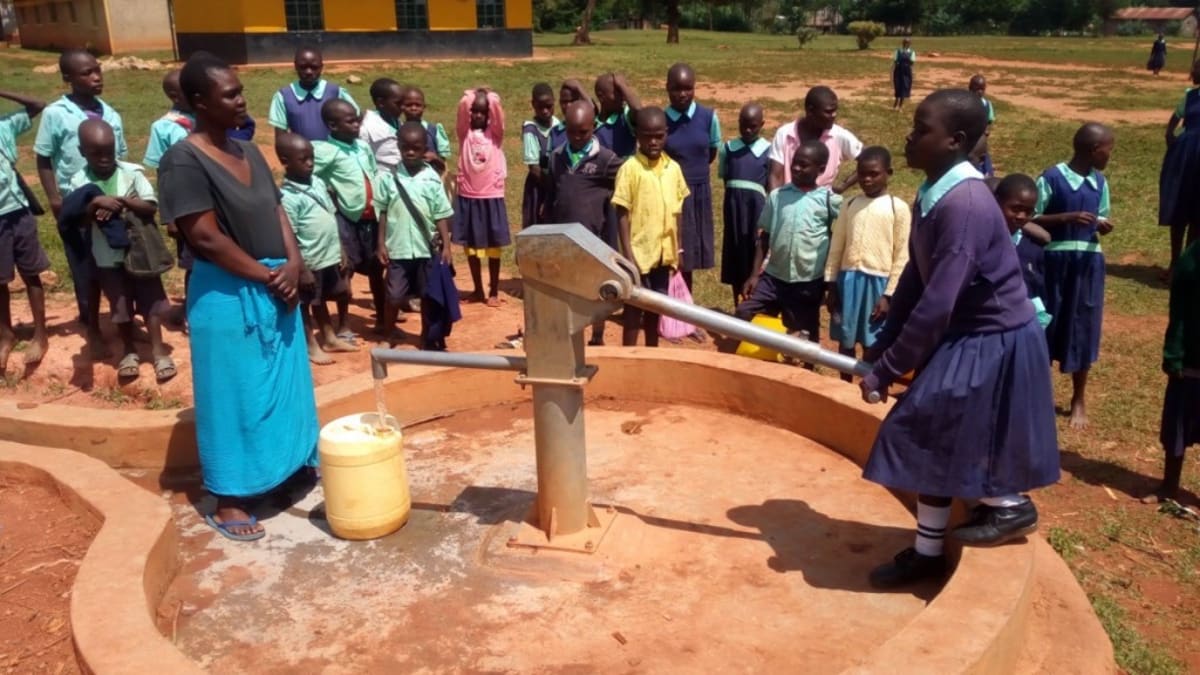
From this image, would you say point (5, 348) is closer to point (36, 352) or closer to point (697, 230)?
point (36, 352)

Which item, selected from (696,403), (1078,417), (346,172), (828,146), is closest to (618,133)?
(828,146)

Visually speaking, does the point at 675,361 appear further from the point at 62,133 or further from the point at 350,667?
the point at 62,133

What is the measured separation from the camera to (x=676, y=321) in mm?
5746

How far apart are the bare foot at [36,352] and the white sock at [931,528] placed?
506cm

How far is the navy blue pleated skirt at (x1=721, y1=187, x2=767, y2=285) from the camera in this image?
616 centimetres

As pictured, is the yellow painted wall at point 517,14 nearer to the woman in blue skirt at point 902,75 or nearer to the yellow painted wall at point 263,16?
the yellow painted wall at point 263,16

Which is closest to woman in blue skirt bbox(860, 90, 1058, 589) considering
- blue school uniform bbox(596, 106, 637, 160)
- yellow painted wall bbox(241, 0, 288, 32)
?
blue school uniform bbox(596, 106, 637, 160)

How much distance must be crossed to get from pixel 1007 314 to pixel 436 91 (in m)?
19.4

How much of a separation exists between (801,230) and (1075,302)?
4.88 ft

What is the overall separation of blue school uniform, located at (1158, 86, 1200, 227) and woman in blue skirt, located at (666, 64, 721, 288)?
3534mm

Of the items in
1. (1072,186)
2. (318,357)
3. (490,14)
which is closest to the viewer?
(1072,186)

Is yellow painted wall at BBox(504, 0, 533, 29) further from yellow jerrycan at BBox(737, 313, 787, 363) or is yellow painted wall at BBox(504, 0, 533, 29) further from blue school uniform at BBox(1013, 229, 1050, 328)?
blue school uniform at BBox(1013, 229, 1050, 328)

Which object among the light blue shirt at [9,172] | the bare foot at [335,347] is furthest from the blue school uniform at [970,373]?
the light blue shirt at [9,172]

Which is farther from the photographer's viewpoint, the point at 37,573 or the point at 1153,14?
the point at 1153,14
